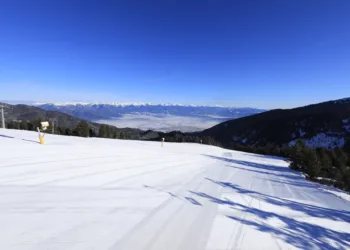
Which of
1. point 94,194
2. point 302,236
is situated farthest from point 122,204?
point 302,236

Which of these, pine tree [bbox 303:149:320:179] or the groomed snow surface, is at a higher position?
the groomed snow surface

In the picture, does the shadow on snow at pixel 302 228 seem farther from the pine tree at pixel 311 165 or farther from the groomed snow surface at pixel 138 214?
the pine tree at pixel 311 165

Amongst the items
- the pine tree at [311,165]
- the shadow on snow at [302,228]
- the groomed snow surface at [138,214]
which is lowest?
the pine tree at [311,165]

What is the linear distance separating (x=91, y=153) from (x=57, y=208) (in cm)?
709

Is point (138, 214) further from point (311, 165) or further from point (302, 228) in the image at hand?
point (311, 165)

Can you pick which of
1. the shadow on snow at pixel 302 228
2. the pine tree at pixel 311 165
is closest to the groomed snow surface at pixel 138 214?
the shadow on snow at pixel 302 228

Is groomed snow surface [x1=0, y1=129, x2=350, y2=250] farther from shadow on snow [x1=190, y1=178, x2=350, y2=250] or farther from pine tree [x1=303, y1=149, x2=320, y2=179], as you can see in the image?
pine tree [x1=303, y1=149, x2=320, y2=179]

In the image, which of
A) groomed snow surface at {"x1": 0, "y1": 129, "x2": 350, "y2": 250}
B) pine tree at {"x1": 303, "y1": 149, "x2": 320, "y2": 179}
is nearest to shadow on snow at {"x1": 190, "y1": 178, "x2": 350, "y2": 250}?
groomed snow surface at {"x1": 0, "y1": 129, "x2": 350, "y2": 250}

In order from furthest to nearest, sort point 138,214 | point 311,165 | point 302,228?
1. point 311,165
2. point 302,228
3. point 138,214

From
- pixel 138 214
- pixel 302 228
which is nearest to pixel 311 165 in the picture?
pixel 302 228

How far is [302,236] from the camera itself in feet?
17.3

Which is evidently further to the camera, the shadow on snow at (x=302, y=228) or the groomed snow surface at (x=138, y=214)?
the shadow on snow at (x=302, y=228)

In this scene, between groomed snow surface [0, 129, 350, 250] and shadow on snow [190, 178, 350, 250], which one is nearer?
groomed snow surface [0, 129, 350, 250]

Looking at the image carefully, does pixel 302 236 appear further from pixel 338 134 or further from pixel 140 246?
pixel 338 134
